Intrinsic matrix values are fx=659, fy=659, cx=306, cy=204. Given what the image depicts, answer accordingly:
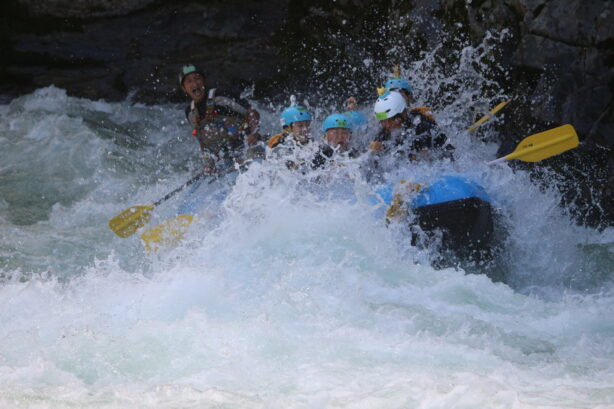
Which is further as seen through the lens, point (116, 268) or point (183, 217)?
point (183, 217)

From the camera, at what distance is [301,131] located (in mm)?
5977

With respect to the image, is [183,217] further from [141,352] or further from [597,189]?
[597,189]

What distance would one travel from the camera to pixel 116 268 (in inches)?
188

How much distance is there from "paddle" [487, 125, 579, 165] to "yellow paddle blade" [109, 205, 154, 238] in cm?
315

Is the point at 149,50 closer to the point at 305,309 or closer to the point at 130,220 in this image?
the point at 130,220

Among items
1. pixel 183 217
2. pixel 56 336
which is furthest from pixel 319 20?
pixel 56 336

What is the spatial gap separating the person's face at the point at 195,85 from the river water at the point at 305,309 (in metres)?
1.13

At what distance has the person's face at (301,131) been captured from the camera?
19.4ft

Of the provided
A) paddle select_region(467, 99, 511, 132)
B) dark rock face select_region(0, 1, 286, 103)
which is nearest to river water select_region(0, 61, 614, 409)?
paddle select_region(467, 99, 511, 132)

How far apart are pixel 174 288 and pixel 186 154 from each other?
14.5 ft

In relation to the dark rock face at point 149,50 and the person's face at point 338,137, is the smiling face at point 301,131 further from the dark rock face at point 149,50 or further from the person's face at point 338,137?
the dark rock face at point 149,50

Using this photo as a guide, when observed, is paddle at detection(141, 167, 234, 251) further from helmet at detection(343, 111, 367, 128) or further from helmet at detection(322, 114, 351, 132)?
helmet at detection(343, 111, 367, 128)

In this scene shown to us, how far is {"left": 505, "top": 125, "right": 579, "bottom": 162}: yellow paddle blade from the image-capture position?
4.89 metres

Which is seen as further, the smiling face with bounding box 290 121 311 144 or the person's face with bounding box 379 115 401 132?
the smiling face with bounding box 290 121 311 144
